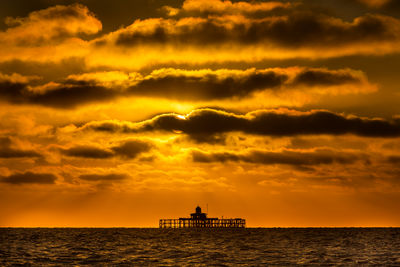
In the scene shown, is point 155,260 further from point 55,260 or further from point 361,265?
point 361,265

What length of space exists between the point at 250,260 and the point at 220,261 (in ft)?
11.0

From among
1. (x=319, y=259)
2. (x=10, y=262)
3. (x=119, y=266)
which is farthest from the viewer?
(x=319, y=259)

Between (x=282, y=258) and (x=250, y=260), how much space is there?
16.2ft

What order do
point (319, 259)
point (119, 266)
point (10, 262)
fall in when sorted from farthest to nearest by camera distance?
point (319, 259) → point (10, 262) → point (119, 266)

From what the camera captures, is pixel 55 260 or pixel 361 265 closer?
pixel 361 265

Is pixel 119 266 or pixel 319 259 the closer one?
pixel 119 266

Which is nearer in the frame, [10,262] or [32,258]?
[10,262]

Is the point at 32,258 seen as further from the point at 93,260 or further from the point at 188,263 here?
the point at 188,263

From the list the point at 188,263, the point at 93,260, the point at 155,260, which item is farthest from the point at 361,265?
the point at 93,260

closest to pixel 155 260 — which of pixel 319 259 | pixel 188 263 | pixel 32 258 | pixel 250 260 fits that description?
pixel 188 263

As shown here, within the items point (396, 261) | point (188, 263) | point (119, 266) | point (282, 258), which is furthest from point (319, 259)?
point (119, 266)

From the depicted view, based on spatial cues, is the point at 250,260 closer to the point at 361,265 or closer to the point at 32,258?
the point at 361,265

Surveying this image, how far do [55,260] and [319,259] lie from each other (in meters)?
27.4

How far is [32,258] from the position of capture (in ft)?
198
